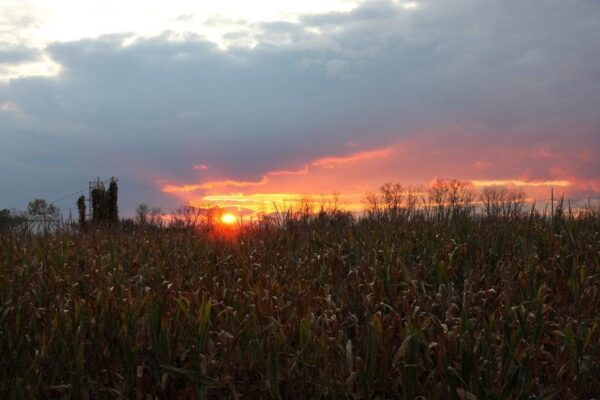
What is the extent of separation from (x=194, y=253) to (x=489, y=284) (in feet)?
15.5

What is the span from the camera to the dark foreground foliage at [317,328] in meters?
4.14

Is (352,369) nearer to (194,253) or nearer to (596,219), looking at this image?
(194,253)

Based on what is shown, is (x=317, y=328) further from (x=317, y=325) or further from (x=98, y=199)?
(x=98, y=199)

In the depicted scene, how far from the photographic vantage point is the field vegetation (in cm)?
414

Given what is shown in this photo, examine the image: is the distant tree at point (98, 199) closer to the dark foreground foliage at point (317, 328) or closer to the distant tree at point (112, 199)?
the distant tree at point (112, 199)

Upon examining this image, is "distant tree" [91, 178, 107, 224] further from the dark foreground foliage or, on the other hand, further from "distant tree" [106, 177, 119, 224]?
the dark foreground foliage

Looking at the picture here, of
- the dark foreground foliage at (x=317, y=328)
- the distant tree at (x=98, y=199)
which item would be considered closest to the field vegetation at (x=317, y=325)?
the dark foreground foliage at (x=317, y=328)

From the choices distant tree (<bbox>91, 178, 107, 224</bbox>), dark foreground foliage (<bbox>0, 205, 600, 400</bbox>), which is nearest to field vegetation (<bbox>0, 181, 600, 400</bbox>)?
dark foreground foliage (<bbox>0, 205, 600, 400</bbox>)

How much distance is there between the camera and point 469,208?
11430 mm

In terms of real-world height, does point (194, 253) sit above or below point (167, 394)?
above

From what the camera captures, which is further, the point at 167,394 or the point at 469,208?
the point at 469,208

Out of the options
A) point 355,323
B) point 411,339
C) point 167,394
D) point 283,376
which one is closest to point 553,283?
point 355,323

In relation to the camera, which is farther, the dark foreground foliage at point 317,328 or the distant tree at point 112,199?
the distant tree at point 112,199

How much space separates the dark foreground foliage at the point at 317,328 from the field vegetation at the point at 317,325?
0.02 m
